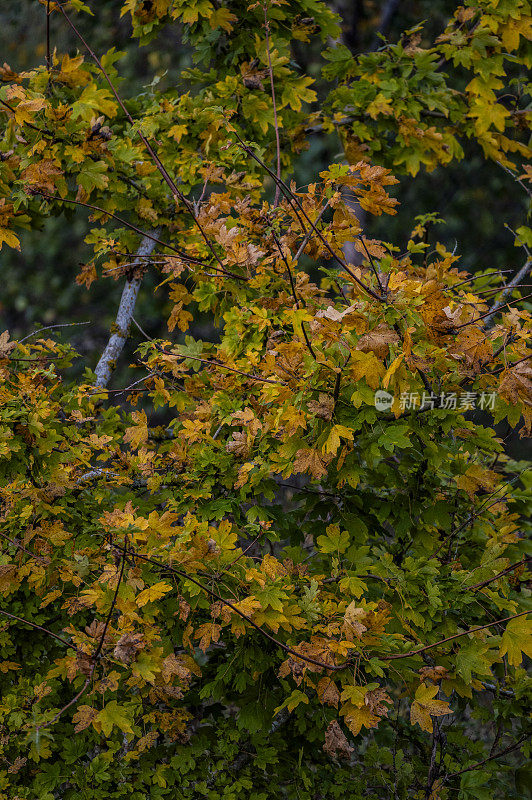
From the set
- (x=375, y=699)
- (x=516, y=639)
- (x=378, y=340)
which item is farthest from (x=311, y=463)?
(x=516, y=639)

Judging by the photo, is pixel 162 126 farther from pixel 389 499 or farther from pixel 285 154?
pixel 389 499

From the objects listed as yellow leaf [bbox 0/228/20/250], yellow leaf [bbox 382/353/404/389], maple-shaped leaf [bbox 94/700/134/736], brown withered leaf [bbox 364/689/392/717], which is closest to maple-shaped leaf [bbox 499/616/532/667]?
brown withered leaf [bbox 364/689/392/717]

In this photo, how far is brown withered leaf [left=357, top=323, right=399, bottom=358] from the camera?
58.0 inches

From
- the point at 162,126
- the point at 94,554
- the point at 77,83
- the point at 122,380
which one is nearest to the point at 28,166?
the point at 77,83

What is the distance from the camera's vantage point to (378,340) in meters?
1.47

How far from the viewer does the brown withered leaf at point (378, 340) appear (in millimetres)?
1474

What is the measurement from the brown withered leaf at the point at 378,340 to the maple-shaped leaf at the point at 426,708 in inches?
31.8

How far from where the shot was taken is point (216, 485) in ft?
7.50

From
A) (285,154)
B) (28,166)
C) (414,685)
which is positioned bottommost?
(414,685)

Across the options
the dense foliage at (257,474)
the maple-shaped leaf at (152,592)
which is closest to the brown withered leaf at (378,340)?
the dense foliage at (257,474)

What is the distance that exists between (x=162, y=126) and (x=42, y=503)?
1.56 metres

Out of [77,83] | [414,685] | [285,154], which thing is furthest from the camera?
[285,154]

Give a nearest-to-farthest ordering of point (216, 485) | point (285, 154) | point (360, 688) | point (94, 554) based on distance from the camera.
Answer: point (360, 688), point (94, 554), point (216, 485), point (285, 154)

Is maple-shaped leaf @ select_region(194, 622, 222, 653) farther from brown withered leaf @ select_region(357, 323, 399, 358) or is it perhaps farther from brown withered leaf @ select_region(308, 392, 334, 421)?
brown withered leaf @ select_region(357, 323, 399, 358)
